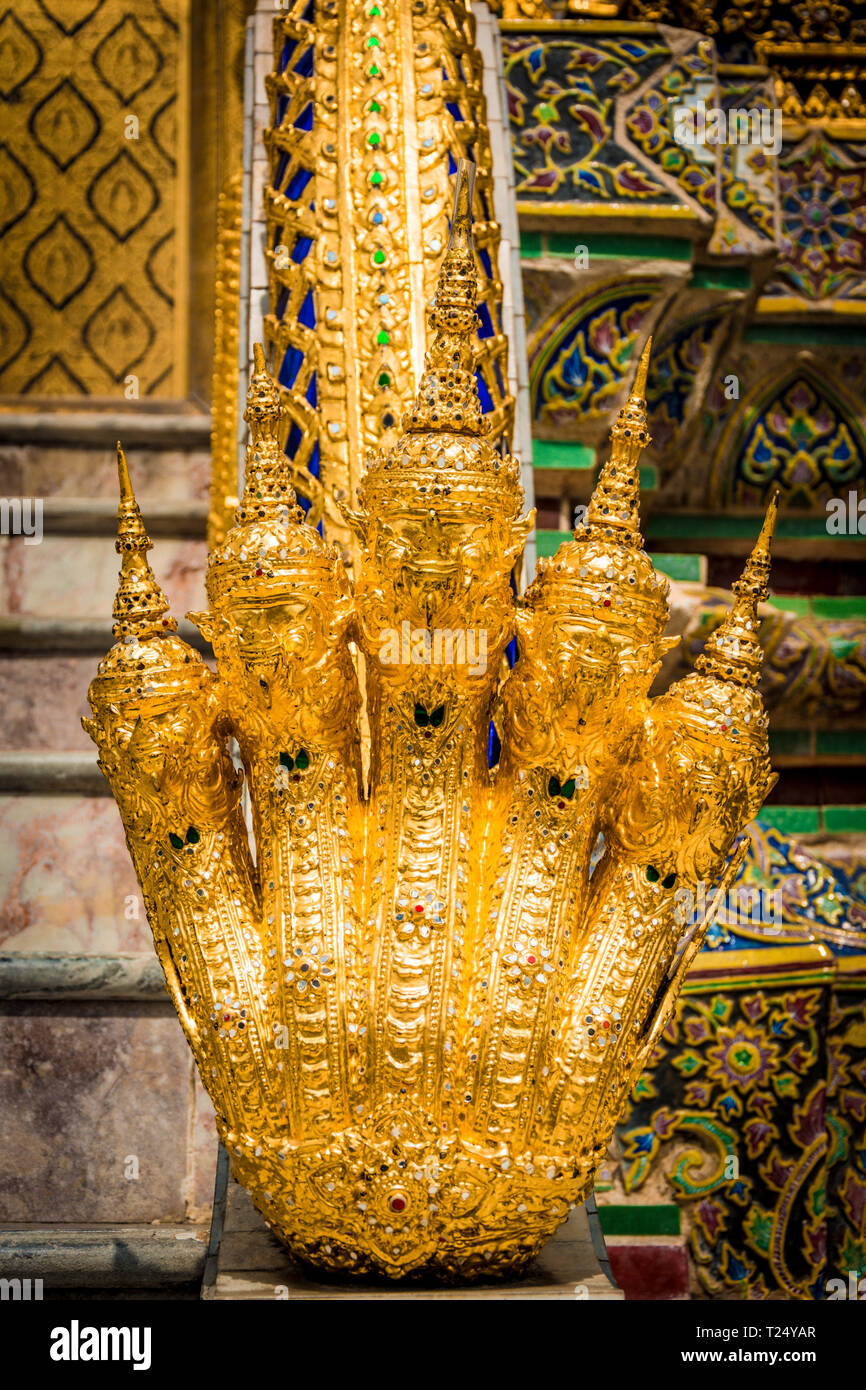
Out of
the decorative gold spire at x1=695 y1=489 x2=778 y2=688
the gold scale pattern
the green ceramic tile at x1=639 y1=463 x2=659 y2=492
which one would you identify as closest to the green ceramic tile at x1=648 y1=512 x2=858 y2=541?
the green ceramic tile at x1=639 y1=463 x2=659 y2=492

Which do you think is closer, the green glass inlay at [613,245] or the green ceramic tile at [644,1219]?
the green ceramic tile at [644,1219]

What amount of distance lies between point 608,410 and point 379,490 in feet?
3.75

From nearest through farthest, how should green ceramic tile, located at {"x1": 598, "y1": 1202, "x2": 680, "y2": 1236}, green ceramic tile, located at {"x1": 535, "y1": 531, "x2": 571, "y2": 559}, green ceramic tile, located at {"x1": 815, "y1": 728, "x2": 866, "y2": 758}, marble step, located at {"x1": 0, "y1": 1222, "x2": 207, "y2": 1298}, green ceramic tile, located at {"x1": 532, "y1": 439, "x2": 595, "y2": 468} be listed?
marble step, located at {"x1": 0, "y1": 1222, "x2": 207, "y2": 1298} → green ceramic tile, located at {"x1": 598, "y1": 1202, "x2": 680, "y2": 1236} → green ceramic tile, located at {"x1": 535, "y1": 531, "x2": 571, "y2": 559} → green ceramic tile, located at {"x1": 532, "y1": 439, "x2": 595, "y2": 468} → green ceramic tile, located at {"x1": 815, "y1": 728, "x2": 866, "y2": 758}

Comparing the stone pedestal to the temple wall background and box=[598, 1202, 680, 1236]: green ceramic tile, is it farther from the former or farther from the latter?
box=[598, 1202, 680, 1236]: green ceramic tile

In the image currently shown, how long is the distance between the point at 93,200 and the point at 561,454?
0.90 metres

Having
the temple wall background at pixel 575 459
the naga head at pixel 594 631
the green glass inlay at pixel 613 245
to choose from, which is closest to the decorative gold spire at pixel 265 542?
the naga head at pixel 594 631

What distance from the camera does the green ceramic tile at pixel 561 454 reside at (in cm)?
200

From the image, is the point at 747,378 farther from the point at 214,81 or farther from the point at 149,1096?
the point at 149,1096

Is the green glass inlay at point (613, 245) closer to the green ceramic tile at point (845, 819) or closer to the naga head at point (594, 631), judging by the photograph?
the green ceramic tile at point (845, 819)

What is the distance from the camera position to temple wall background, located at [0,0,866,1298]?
51.6 inches

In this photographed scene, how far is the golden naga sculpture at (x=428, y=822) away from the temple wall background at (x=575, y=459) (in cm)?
28

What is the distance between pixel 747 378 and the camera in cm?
214

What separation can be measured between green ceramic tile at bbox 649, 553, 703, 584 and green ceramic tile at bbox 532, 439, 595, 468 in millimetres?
159

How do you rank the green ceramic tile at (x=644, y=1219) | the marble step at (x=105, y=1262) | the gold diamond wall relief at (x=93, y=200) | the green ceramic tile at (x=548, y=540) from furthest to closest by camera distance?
the gold diamond wall relief at (x=93, y=200), the green ceramic tile at (x=548, y=540), the green ceramic tile at (x=644, y=1219), the marble step at (x=105, y=1262)
